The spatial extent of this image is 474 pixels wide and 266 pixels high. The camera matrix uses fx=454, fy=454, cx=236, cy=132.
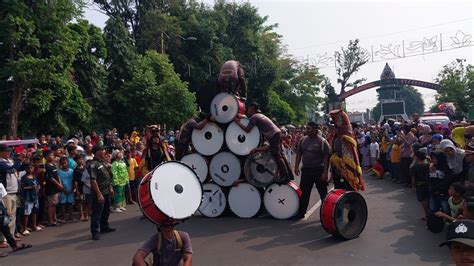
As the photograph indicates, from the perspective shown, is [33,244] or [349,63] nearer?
[33,244]

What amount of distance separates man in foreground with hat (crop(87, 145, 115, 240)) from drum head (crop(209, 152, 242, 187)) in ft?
7.32

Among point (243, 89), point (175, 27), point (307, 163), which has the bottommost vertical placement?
point (307, 163)

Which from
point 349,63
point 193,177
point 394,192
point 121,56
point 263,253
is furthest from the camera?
point 349,63

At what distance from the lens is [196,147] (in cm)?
998

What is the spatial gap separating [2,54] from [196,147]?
1293 centimetres

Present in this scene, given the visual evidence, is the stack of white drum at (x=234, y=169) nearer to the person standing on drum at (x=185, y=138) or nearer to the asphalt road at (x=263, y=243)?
the person standing on drum at (x=185, y=138)

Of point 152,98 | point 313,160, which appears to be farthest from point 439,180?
point 152,98

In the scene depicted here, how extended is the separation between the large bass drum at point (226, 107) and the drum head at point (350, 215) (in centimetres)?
316

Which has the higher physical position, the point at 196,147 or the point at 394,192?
the point at 196,147

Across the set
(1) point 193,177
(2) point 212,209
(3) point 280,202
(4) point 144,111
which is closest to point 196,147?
(2) point 212,209

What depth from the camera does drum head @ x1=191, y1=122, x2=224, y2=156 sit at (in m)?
9.83

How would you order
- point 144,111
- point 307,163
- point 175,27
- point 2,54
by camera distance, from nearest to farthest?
point 307,163
point 2,54
point 144,111
point 175,27

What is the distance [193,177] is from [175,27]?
103 ft

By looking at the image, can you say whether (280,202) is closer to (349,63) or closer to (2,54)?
(2,54)
